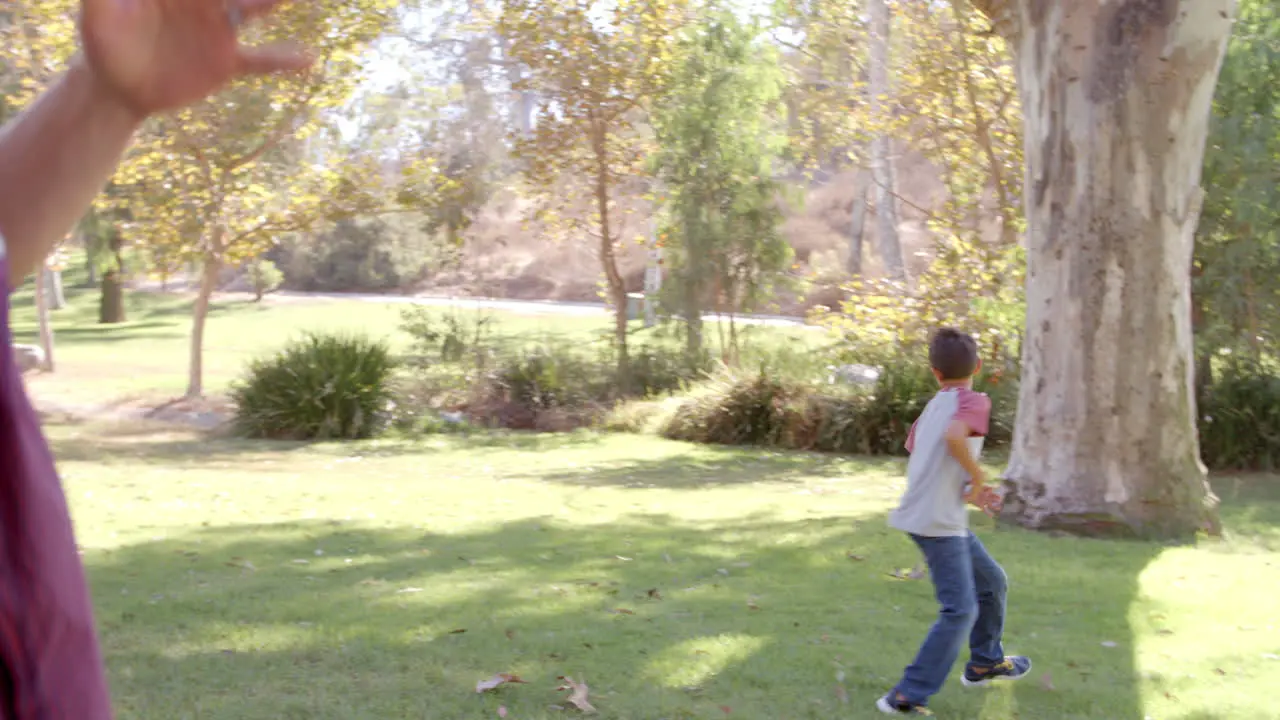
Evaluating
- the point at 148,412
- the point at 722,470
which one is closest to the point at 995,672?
the point at 722,470

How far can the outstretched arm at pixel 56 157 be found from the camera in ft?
4.04

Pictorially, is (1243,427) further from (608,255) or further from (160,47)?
(160,47)

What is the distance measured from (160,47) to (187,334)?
3679cm

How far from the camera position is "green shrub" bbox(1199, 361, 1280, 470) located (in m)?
14.3

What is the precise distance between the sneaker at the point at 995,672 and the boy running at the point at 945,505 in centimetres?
39

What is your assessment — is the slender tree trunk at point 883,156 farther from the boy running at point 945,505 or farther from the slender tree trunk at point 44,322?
the boy running at point 945,505

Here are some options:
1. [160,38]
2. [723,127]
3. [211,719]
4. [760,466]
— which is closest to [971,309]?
[760,466]

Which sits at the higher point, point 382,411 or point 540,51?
point 540,51

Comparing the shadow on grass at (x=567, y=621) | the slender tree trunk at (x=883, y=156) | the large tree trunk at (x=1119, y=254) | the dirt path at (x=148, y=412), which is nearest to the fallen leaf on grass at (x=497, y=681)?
the shadow on grass at (x=567, y=621)

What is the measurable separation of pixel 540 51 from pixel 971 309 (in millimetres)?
7823

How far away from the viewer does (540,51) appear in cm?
2000

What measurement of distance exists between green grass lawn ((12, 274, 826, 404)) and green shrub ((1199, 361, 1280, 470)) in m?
5.47

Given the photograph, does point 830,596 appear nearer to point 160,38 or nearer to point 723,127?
point 160,38

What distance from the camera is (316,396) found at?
17750mm
